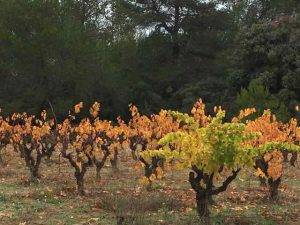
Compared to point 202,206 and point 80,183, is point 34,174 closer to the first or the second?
point 80,183

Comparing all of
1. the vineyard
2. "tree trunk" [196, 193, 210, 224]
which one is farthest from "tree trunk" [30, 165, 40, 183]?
"tree trunk" [196, 193, 210, 224]

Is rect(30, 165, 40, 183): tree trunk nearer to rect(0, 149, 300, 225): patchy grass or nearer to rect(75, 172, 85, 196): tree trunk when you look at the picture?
rect(0, 149, 300, 225): patchy grass

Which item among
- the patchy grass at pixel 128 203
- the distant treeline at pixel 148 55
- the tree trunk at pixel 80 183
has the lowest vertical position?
the patchy grass at pixel 128 203

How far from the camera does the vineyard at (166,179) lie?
269 inches

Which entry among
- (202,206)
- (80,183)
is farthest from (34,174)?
(202,206)

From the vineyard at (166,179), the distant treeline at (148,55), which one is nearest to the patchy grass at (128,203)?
Answer: the vineyard at (166,179)

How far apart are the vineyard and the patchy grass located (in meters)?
0.02

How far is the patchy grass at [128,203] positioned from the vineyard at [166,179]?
2 cm

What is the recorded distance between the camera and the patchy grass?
300 inches

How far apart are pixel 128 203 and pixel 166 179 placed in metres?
4.16

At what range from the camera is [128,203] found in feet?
25.8

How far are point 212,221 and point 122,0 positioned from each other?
23.9m

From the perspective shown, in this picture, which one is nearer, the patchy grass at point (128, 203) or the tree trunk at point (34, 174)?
the patchy grass at point (128, 203)

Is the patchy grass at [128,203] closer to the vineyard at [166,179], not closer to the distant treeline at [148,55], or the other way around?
the vineyard at [166,179]
